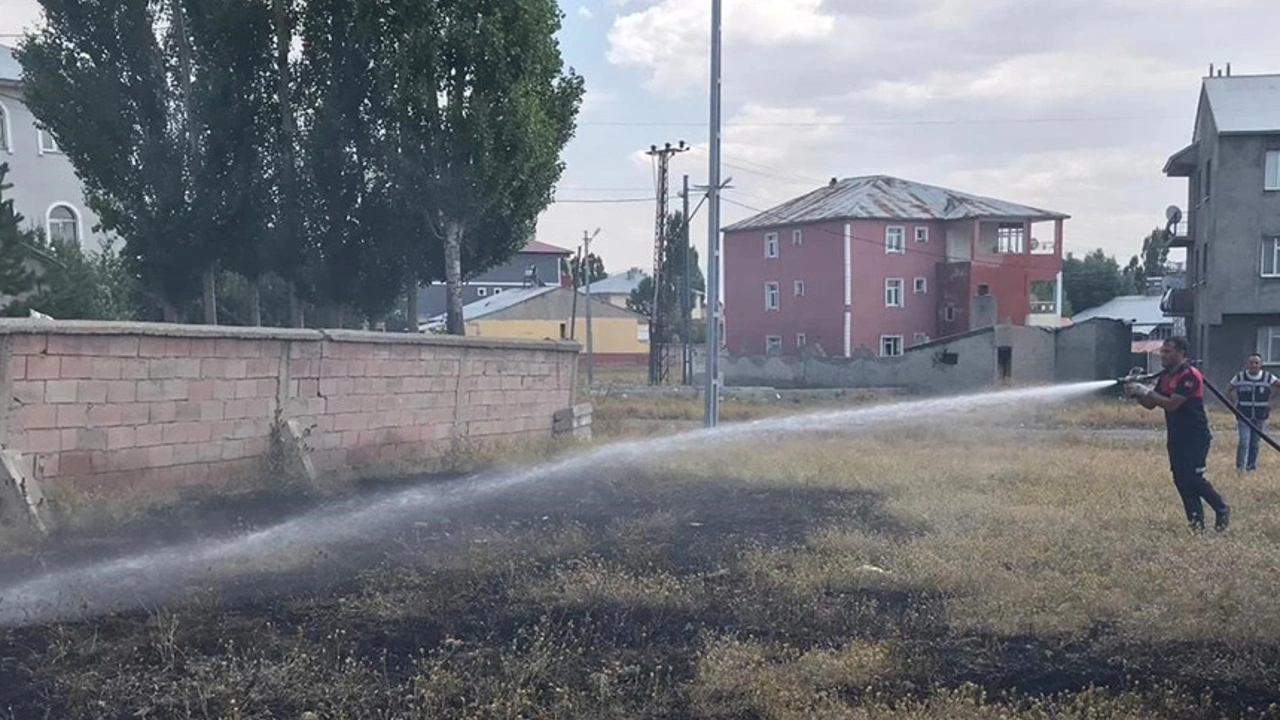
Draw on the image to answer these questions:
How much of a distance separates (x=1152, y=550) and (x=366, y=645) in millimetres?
5892

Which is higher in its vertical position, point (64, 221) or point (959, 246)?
point (959, 246)

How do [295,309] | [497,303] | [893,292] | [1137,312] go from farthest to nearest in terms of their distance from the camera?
1. [497,303]
2. [1137,312]
3. [893,292]
4. [295,309]

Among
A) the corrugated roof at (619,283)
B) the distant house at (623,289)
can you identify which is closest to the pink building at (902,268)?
the distant house at (623,289)

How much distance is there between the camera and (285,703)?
17.3 feet

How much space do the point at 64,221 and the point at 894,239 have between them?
3291 cm

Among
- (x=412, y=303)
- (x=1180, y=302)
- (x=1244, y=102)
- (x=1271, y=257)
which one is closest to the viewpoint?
(x=412, y=303)

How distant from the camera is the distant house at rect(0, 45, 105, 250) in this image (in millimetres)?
36812

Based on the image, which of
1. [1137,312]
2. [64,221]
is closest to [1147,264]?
[1137,312]

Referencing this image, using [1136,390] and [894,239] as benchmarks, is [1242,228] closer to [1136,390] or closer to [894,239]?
[894,239]

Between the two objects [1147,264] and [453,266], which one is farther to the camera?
[1147,264]

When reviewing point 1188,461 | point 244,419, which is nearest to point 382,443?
point 244,419

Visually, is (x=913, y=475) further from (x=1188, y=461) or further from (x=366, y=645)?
(x=366, y=645)

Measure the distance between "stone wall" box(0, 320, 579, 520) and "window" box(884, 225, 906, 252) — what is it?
36364mm

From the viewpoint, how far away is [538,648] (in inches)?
235
